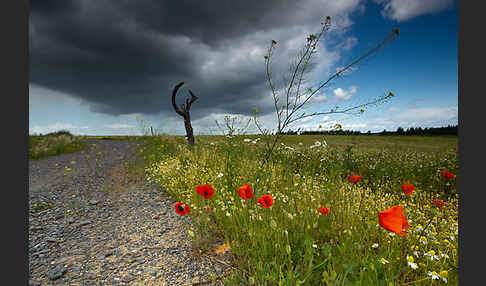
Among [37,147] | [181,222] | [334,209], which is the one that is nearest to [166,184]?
[181,222]

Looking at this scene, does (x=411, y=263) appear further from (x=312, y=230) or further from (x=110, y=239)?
(x=110, y=239)

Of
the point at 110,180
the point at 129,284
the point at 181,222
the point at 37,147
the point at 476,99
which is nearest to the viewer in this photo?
the point at 476,99

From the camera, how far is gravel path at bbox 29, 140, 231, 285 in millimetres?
2355

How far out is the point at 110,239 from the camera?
3.29m

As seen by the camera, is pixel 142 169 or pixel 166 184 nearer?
pixel 166 184

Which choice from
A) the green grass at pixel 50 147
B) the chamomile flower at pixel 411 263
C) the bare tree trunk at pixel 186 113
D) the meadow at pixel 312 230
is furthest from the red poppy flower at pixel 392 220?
the green grass at pixel 50 147

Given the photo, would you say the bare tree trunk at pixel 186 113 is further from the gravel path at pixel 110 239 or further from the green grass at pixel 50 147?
the green grass at pixel 50 147

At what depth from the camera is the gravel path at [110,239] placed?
7.73 ft

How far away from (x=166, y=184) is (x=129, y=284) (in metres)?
3.34

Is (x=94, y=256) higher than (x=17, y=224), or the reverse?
(x=17, y=224)

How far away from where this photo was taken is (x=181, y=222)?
3.59 meters

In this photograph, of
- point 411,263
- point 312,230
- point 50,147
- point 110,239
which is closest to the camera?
point 411,263

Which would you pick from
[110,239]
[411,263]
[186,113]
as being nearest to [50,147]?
[186,113]

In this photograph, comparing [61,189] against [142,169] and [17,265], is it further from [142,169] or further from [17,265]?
[17,265]
